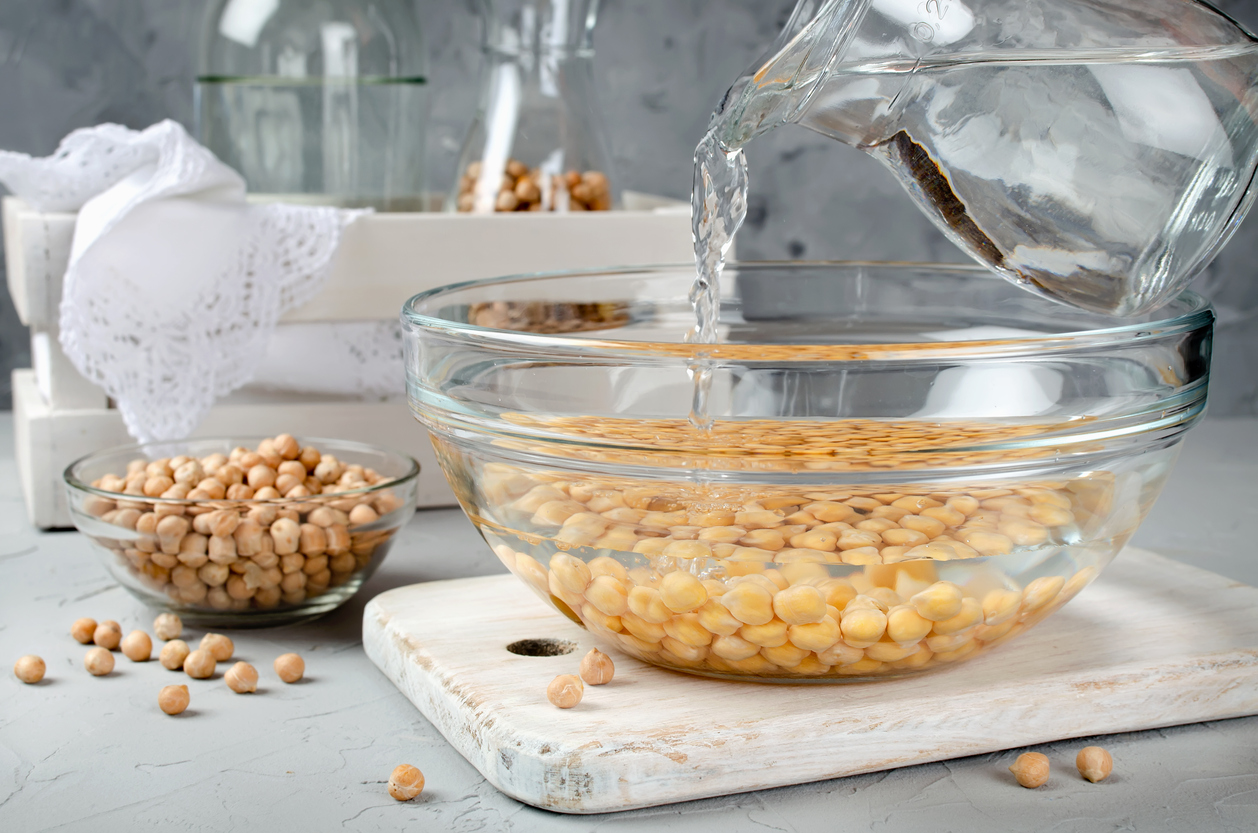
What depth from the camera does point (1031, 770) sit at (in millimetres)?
582

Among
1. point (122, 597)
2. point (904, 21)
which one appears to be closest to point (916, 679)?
point (904, 21)

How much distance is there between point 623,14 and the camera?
1534 mm

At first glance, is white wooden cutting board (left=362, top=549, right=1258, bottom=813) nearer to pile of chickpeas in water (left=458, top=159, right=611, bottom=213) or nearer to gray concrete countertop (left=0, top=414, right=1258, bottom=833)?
gray concrete countertop (left=0, top=414, right=1258, bottom=833)

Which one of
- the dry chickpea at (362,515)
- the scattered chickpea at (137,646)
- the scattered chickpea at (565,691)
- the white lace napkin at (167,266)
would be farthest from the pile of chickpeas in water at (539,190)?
the scattered chickpea at (565,691)

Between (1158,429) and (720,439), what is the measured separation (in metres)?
0.20

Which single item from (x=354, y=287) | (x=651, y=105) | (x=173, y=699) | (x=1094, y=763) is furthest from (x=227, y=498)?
(x=651, y=105)

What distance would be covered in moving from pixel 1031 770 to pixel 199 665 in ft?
1.44

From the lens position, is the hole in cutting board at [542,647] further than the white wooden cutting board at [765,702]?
Yes

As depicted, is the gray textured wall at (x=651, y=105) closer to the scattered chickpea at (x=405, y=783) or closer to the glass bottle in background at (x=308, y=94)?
the glass bottle in background at (x=308, y=94)

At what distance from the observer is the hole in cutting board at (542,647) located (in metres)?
0.67

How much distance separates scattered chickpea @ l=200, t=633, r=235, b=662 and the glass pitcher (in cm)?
41

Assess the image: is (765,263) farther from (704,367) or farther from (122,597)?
(122,597)

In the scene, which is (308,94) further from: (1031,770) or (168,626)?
(1031,770)

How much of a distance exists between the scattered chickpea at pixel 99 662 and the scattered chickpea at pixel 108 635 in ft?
0.10
